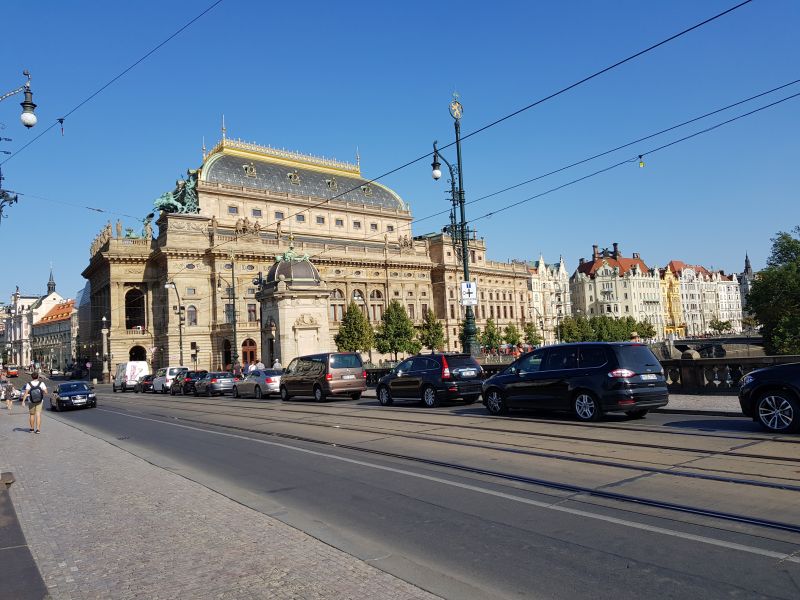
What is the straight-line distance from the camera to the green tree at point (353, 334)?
71000mm

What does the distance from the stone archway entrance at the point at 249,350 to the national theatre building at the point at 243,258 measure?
0.16 m

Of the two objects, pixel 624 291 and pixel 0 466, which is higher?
pixel 624 291

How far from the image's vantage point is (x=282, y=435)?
14242mm

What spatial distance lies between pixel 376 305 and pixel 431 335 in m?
10.2

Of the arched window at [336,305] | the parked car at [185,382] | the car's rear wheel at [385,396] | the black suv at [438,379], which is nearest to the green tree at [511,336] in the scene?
the arched window at [336,305]

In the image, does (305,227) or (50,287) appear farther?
(50,287)

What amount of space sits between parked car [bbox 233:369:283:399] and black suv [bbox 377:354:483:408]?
10.6m

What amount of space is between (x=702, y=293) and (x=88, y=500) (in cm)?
17805

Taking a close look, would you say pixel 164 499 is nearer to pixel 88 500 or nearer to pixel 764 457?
pixel 88 500

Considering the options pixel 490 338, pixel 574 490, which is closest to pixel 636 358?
pixel 574 490

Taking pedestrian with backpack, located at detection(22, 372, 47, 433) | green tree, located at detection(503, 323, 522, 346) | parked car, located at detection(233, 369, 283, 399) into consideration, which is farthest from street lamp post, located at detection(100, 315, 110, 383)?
green tree, located at detection(503, 323, 522, 346)

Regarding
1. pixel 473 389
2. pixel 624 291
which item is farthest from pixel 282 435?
pixel 624 291

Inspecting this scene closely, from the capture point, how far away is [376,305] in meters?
87.4

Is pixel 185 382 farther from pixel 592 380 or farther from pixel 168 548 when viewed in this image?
pixel 168 548
